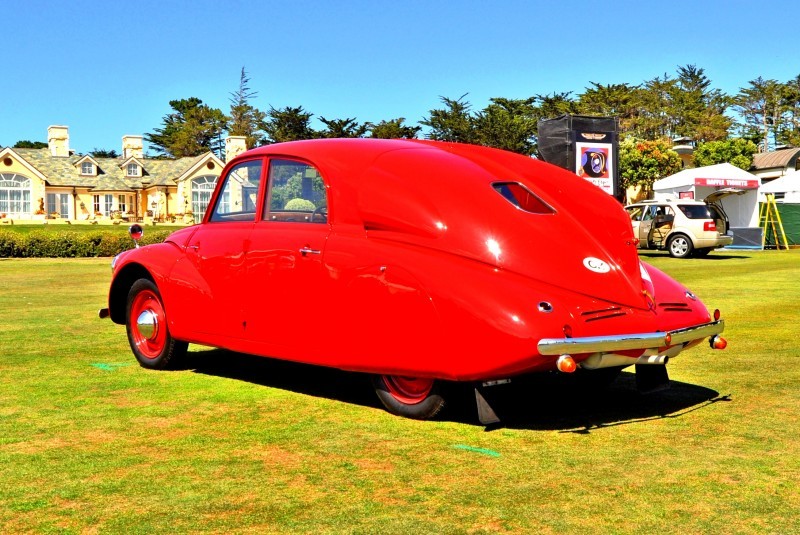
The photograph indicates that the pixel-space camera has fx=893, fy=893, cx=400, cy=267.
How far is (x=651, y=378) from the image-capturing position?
243 inches

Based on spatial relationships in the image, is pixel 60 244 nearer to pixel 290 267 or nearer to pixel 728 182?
pixel 728 182

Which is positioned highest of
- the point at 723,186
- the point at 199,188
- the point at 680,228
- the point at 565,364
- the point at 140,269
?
the point at 199,188

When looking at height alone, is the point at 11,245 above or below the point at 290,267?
below

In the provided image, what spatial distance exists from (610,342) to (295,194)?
2.47 metres

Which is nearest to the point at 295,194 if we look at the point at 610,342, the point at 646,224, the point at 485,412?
the point at 485,412

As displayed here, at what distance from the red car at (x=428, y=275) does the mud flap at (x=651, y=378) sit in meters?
0.01

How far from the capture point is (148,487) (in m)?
4.14

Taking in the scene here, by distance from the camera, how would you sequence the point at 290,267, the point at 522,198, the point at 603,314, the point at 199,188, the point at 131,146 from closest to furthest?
1. the point at 603,314
2. the point at 522,198
3. the point at 290,267
4. the point at 199,188
5. the point at 131,146

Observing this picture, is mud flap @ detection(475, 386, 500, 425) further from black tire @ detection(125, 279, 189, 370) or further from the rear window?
the rear window

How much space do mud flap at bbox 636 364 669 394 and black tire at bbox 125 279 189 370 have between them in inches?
140

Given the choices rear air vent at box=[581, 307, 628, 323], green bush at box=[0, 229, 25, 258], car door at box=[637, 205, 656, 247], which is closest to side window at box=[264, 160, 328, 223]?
rear air vent at box=[581, 307, 628, 323]

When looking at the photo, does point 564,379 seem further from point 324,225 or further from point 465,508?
point 465,508

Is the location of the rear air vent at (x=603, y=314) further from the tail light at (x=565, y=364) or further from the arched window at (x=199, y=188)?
the arched window at (x=199, y=188)

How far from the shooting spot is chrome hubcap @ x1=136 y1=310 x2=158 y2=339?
24.0ft
